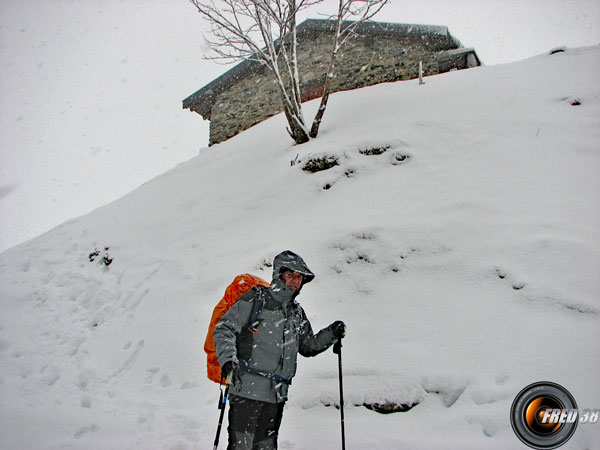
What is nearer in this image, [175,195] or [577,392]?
[577,392]

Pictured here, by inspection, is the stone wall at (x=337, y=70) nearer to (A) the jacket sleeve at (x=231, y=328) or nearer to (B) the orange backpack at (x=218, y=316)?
(B) the orange backpack at (x=218, y=316)

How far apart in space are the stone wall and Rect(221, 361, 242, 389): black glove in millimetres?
10626

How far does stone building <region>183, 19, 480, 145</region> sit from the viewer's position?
10703 mm

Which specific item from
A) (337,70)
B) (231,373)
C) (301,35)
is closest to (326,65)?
(337,70)

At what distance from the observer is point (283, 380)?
242 centimetres

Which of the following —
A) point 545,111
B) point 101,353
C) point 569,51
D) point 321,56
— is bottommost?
point 101,353

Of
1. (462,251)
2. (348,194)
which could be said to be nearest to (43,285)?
(348,194)

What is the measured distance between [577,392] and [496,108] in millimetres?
5591

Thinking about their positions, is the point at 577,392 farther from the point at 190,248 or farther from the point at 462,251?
the point at 190,248

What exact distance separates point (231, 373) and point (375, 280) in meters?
2.47

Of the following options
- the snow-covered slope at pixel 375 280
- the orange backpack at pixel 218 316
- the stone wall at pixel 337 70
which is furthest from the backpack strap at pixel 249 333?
the stone wall at pixel 337 70

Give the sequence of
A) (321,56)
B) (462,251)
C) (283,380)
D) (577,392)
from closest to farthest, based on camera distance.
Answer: (283,380) → (577,392) → (462,251) → (321,56)

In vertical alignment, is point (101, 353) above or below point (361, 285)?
below

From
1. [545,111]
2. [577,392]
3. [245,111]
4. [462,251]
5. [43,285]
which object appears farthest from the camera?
[245,111]
